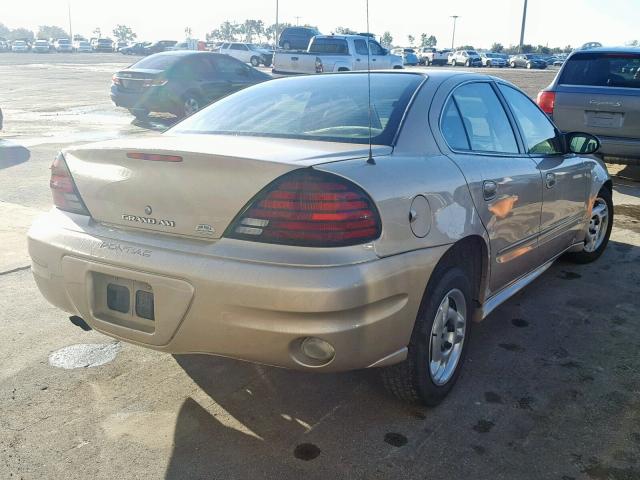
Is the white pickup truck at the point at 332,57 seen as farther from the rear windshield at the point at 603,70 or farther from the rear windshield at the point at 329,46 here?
the rear windshield at the point at 603,70

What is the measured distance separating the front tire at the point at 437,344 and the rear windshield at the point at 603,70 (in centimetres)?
605

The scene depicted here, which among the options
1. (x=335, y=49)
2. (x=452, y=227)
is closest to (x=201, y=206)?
(x=452, y=227)

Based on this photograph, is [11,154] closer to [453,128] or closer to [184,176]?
[184,176]

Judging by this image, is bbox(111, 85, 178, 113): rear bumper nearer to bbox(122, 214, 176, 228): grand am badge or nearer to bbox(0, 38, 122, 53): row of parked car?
bbox(122, 214, 176, 228): grand am badge

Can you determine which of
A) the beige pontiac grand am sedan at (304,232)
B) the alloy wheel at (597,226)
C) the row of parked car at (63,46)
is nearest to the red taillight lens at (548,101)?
the alloy wheel at (597,226)

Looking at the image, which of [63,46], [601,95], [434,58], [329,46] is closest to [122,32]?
[63,46]

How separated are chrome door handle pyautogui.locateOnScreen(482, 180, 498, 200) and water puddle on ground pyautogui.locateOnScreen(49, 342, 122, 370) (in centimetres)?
217

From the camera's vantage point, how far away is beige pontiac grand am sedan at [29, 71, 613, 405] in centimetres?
233

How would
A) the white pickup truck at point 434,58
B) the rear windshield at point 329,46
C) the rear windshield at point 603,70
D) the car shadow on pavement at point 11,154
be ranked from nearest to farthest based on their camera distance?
the rear windshield at point 603,70 → the car shadow on pavement at point 11,154 → the rear windshield at point 329,46 → the white pickup truck at point 434,58

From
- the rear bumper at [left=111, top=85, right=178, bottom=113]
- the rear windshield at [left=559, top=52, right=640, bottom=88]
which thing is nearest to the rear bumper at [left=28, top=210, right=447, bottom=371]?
the rear windshield at [left=559, top=52, right=640, bottom=88]

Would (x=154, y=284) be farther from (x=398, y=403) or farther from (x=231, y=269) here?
(x=398, y=403)

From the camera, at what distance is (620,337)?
3.78 m

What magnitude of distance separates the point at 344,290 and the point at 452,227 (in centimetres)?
77

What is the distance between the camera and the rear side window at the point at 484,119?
334cm
